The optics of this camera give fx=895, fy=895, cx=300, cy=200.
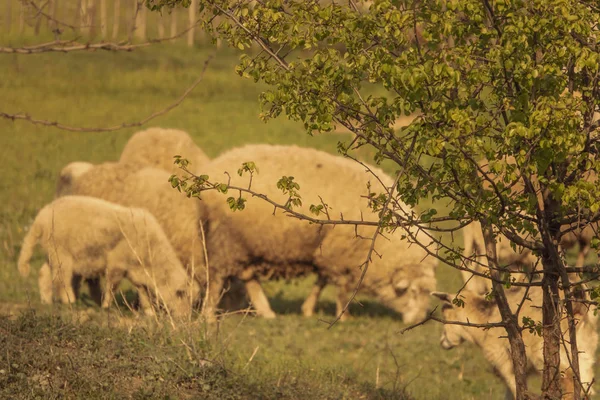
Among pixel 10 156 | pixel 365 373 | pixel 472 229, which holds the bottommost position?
pixel 365 373

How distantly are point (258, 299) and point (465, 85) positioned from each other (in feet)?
25.0

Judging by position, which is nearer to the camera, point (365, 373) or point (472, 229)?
point (365, 373)

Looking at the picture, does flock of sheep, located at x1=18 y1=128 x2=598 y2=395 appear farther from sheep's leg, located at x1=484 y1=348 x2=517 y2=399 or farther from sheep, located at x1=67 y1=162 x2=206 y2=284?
sheep's leg, located at x1=484 y1=348 x2=517 y2=399

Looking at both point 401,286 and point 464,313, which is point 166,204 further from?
Answer: point 464,313

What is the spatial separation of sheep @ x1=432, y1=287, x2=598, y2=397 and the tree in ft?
7.90

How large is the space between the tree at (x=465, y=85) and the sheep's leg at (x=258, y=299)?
21.6 ft

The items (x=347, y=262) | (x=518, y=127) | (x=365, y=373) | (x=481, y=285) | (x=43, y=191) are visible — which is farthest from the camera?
(x=43, y=191)

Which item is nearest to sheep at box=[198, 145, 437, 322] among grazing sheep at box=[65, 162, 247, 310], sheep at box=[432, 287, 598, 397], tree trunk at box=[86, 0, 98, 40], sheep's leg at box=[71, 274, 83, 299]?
grazing sheep at box=[65, 162, 247, 310]

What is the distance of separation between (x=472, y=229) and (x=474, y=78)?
6.70 metres

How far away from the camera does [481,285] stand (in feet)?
31.7

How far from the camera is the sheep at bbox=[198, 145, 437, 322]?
35.3 ft

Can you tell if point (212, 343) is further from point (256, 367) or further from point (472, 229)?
point (472, 229)

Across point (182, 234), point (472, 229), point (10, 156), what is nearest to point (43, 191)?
point (10, 156)

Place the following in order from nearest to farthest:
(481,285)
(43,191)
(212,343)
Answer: (212,343)
(481,285)
(43,191)
